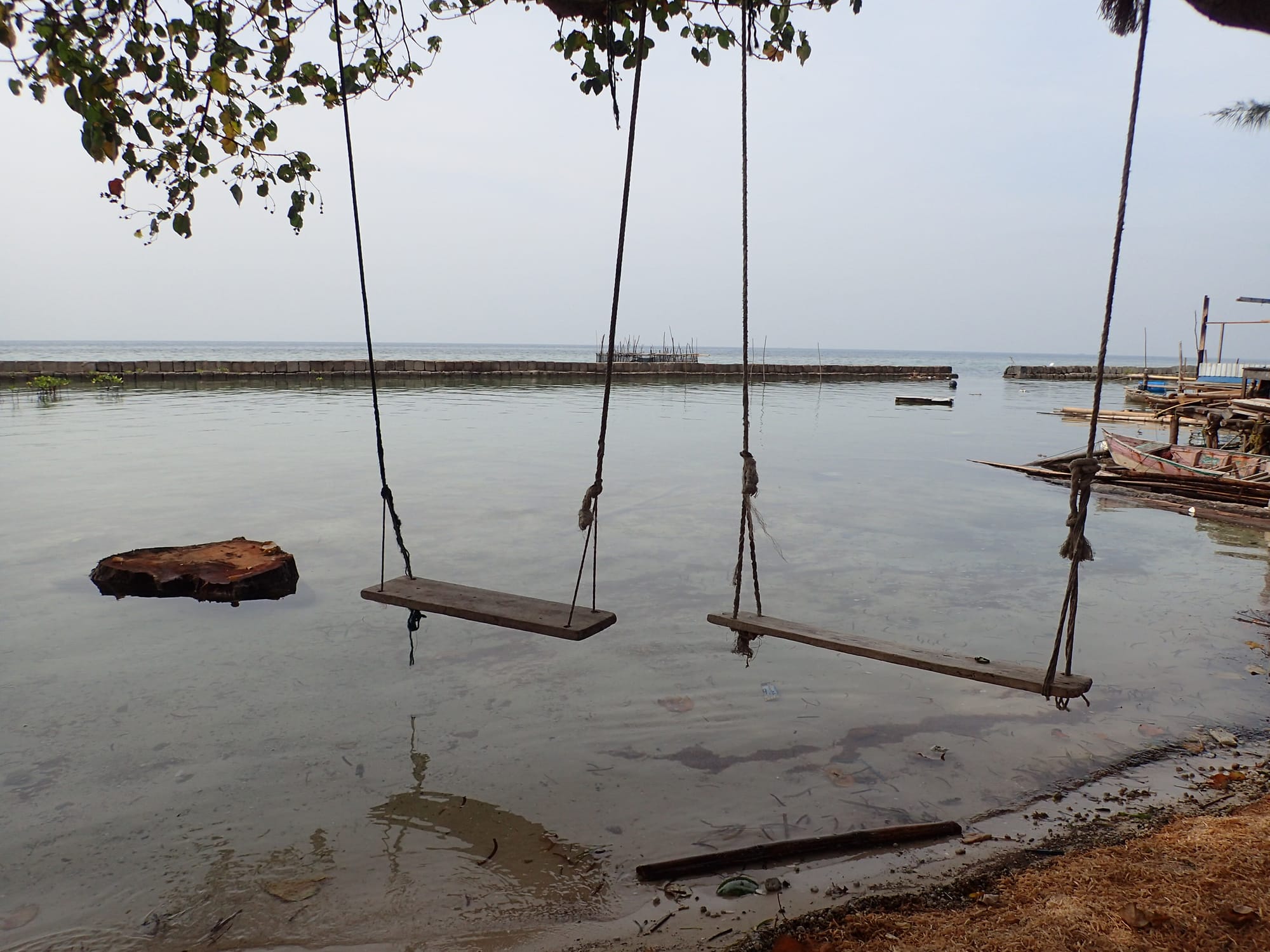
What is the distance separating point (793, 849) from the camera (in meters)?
2.47

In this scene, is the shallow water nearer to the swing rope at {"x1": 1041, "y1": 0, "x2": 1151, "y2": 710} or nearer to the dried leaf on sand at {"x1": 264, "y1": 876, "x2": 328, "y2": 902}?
the dried leaf on sand at {"x1": 264, "y1": 876, "x2": 328, "y2": 902}

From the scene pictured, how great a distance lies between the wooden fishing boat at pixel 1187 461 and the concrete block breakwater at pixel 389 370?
9.58 m

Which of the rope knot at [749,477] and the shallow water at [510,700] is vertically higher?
Answer: the rope knot at [749,477]

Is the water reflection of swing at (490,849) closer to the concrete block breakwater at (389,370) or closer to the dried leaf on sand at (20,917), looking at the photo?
the dried leaf on sand at (20,917)

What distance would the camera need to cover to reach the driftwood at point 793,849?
2.39 metres

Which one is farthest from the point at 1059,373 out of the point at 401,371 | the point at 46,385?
the point at 46,385

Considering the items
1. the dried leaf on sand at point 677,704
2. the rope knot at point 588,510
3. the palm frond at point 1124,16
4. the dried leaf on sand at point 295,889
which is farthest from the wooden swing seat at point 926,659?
the palm frond at point 1124,16

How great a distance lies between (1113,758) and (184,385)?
2576cm

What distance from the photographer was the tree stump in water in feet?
16.0

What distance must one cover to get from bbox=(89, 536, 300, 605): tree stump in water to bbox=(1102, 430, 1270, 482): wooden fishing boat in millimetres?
9388

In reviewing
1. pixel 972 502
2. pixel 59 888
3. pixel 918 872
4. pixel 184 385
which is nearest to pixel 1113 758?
pixel 918 872

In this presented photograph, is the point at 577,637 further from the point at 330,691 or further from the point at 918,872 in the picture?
the point at 330,691

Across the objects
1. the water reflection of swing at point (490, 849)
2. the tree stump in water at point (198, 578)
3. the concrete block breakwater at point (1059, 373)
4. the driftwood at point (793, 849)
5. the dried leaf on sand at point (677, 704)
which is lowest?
the concrete block breakwater at point (1059, 373)

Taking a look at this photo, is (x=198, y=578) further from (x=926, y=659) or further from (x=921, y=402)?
(x=921, y=402)
